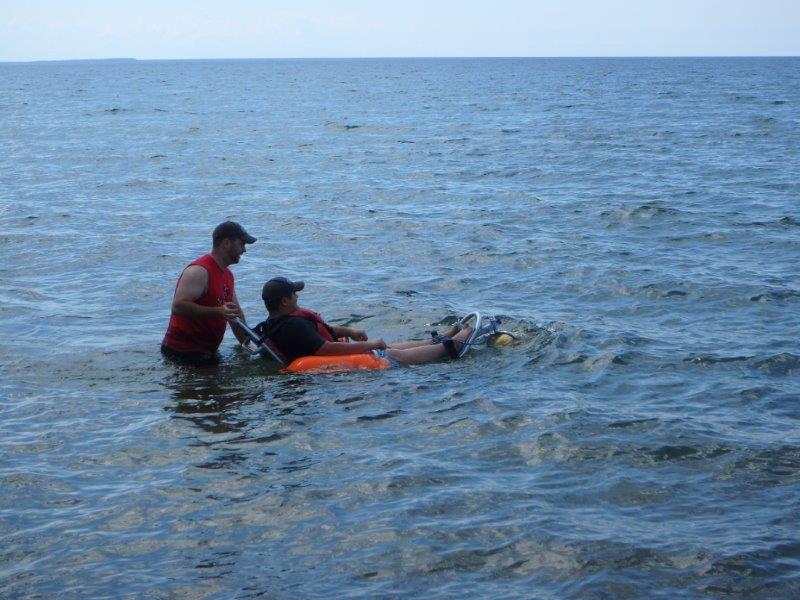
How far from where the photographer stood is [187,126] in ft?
153

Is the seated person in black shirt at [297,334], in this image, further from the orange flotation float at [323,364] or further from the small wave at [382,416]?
the small wave at [382,416]

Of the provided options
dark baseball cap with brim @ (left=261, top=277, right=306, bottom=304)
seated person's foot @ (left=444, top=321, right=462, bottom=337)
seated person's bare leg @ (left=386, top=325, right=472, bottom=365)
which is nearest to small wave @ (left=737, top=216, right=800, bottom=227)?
seated person's foot @ (left=444, top=321, right=462, bottom=337)

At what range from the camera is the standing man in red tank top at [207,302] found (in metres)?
10.3

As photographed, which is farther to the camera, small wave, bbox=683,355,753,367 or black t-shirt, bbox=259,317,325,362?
small wave, bbox=683,355,753,367

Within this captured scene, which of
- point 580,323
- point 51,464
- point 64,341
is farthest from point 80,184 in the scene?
point 51,464

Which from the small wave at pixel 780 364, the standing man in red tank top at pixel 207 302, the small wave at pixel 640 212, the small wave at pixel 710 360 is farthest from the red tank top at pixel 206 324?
the small wave at pixel 640 212

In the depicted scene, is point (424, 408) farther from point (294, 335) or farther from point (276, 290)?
point (276, 290)

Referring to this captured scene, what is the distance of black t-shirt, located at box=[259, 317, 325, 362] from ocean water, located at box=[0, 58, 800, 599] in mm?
409

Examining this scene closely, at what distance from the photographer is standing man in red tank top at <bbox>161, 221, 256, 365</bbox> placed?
10281 millimetres

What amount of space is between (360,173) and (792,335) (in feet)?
63.5

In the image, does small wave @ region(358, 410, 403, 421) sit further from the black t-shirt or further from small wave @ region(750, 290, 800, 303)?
small wave @ region(750, 290, 800, 303)

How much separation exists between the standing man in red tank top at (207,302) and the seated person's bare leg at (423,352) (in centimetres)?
173

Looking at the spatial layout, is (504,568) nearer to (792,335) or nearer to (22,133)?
(792,335)

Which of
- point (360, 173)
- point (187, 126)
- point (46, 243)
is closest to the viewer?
point (46, 243)
